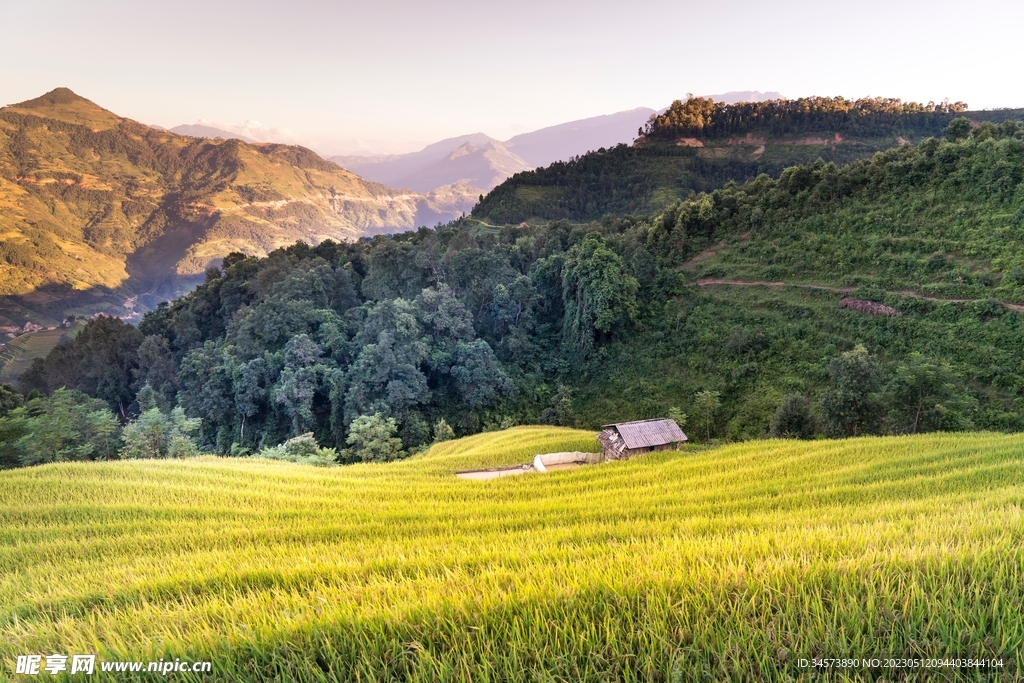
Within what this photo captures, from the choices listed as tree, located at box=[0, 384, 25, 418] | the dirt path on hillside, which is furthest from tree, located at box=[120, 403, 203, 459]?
the dirt path on hillside

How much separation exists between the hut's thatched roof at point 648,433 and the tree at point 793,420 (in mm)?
6103

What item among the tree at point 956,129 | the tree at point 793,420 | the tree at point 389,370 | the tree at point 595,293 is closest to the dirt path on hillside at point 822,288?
the tree at point 595,293

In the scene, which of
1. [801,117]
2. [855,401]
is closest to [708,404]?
[855,401]

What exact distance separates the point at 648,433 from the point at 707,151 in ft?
247

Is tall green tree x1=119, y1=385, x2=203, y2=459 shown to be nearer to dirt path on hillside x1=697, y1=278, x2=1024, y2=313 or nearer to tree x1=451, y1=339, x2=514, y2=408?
tree x1=451, y1=339, x2=514, y2=408

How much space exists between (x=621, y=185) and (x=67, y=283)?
15104cm

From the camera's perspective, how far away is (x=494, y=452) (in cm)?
1417

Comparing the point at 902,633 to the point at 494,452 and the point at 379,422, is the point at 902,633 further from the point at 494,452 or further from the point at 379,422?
the point at 379,422

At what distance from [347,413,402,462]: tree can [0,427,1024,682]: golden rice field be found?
1697cm

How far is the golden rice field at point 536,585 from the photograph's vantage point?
1.62 m

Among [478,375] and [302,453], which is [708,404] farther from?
[302,453]

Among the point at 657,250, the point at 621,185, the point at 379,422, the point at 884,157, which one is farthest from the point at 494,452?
the point at 621,185

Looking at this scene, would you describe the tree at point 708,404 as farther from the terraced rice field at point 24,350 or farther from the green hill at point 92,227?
the green hill at point 92,227

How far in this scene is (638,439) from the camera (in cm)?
1486
